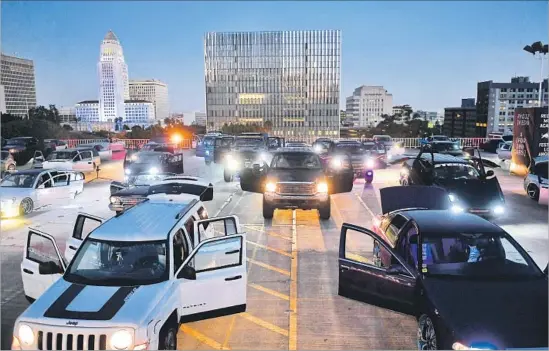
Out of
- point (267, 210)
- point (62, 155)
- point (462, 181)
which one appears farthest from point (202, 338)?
point (62, 155)

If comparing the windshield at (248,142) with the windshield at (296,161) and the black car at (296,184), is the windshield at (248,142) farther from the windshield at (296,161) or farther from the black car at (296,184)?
Answer: the windshield at (296,161)

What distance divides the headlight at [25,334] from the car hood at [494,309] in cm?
402

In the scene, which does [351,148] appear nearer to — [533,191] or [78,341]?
[533,191]

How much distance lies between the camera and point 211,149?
84.4 feet

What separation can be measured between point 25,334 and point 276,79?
131 metres

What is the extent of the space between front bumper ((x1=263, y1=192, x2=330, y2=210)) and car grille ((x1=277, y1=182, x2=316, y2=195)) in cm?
9

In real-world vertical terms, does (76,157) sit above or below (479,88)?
below

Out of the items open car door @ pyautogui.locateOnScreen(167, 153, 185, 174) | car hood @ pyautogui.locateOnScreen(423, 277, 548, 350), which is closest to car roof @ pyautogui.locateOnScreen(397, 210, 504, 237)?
car hood @ pyautogui.locateOnScreen(423, 277, 548, 350)

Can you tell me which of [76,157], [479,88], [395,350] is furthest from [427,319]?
[479,88]

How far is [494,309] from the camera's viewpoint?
→ 15.2ft

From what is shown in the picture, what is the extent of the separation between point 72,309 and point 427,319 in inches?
146

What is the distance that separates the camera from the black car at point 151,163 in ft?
53.0

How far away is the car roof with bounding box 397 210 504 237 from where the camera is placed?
584 cm

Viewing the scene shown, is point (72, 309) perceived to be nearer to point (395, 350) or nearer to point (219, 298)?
point (219, 298)
